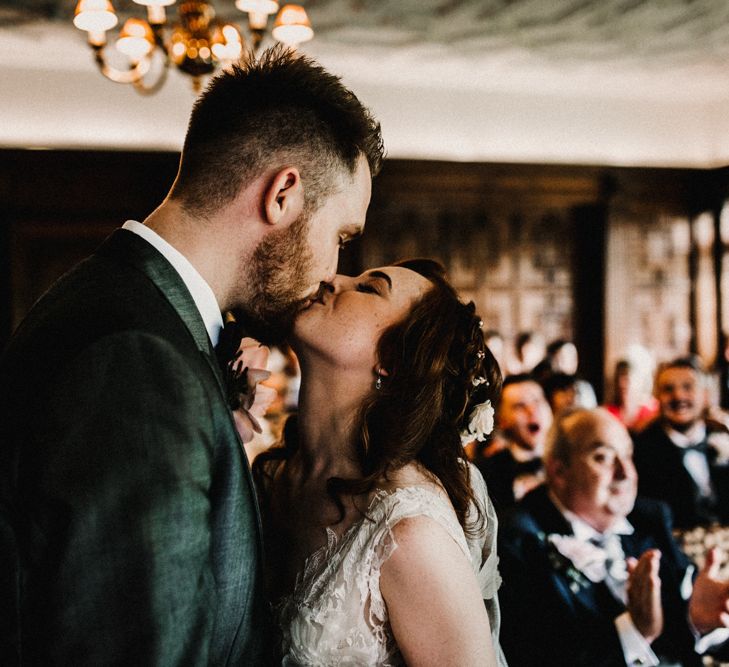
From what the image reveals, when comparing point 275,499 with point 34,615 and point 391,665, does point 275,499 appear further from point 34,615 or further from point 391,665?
point 34,615

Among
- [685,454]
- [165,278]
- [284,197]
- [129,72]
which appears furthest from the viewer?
[685,454]

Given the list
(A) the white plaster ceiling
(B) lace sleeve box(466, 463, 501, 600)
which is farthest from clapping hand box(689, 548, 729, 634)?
(A) the white plaster ceiling

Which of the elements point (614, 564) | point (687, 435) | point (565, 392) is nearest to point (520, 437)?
point (565, 392)

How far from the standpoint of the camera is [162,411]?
1.04m

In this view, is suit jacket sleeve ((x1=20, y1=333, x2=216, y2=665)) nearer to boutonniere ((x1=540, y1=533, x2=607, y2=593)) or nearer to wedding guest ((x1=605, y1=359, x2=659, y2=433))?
boutonniere ((x1=540, y1=533, x2=607, y2=593))

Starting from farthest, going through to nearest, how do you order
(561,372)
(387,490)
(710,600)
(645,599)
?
(561,372), (710,600), (645,599), (387,490)

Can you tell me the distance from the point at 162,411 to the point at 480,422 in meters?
1.02

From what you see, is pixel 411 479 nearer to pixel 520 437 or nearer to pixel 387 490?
pixel 387 490

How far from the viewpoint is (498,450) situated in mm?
4129

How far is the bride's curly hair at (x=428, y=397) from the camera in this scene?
1.77 meters

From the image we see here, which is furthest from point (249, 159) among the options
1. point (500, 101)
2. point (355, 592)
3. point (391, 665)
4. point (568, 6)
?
point (500, 101)

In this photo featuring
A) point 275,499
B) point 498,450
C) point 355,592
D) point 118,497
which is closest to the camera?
point 118,497

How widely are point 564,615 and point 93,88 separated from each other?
218 inches

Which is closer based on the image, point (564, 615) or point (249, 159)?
point (249, 159)
